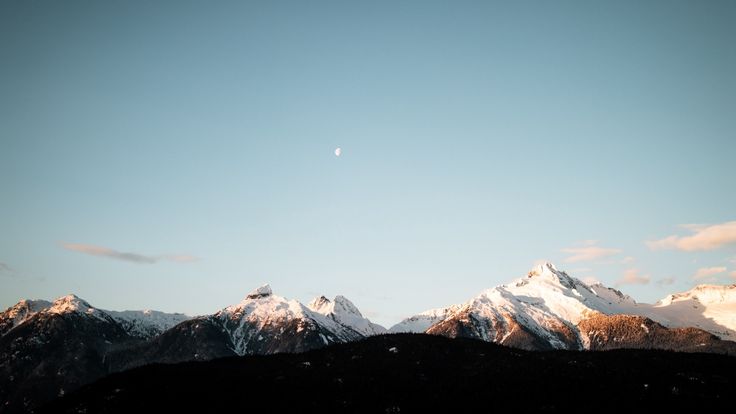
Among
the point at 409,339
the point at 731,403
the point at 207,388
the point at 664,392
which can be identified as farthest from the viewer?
the point at 409,339

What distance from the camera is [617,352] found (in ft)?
242

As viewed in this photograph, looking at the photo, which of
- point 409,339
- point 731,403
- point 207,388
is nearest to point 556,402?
point 731,403

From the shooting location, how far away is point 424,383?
59.7 meters

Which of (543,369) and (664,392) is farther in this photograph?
(543,369)

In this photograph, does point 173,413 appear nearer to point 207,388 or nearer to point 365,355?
point 207,388

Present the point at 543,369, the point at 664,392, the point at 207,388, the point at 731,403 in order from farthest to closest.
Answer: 1. the point at 543,369
2. the point at 207,388
3. the point at 664,392
4. the point at 731,403

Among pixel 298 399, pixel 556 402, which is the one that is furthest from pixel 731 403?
pixel 298 399

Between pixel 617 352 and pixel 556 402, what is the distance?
26748mm

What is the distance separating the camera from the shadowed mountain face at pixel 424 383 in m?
52.7

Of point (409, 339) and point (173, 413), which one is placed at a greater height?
point (409, 339)

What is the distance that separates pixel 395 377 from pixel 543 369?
17.5 meters

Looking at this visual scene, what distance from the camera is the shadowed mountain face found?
173 feet

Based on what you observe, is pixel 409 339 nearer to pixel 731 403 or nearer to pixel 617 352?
pixel 617 352

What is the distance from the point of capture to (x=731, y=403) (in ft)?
166
